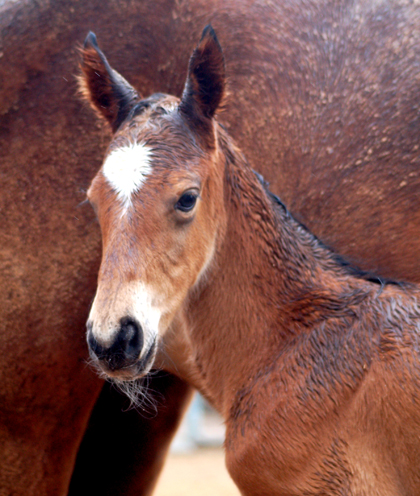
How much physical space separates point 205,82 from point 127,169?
1.92ft

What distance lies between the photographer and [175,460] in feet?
26.8

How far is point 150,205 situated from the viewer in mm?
2486

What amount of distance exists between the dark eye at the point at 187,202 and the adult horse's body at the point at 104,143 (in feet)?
2.80

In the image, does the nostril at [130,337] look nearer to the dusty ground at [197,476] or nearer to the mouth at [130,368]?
the mouth at [130,368]

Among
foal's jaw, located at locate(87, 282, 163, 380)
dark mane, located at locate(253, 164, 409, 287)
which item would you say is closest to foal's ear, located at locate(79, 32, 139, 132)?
dark mane, located at locate(253, 164, 409, 287)

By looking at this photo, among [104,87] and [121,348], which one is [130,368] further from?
[104,87]

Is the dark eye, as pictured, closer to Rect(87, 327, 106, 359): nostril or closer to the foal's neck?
the foal's neck

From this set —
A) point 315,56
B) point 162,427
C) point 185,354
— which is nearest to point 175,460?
point 162,427

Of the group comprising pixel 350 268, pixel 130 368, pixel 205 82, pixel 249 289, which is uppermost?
pixel 205 82

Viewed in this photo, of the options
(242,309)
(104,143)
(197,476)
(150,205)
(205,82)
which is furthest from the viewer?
(197,476)

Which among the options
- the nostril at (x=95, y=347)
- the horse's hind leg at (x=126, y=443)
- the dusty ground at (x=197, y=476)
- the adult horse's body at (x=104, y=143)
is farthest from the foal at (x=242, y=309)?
the dusty ground at (x=197, y=476)

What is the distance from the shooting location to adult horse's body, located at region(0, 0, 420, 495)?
328 cm

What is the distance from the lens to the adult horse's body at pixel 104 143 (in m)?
3.28

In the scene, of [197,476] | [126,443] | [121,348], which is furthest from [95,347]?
[197,476]
